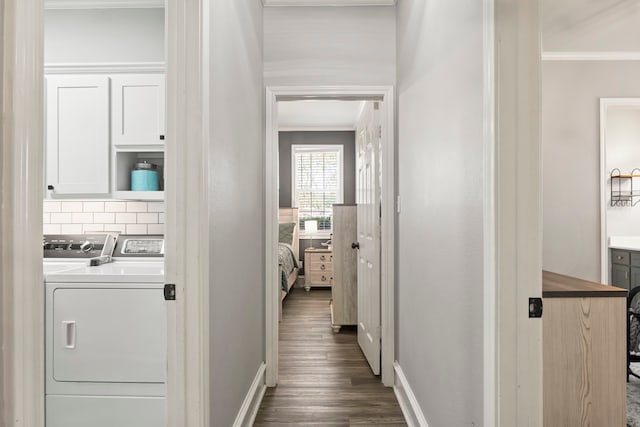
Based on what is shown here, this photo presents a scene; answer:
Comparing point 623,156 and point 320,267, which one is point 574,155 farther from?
point 320,267

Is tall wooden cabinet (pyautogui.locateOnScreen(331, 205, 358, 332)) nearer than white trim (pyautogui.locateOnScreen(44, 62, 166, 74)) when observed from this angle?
No

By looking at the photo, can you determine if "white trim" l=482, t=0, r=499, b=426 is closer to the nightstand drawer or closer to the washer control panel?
the washer control panel

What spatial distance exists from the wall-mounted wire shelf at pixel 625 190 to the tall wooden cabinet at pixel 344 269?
2.96 meters

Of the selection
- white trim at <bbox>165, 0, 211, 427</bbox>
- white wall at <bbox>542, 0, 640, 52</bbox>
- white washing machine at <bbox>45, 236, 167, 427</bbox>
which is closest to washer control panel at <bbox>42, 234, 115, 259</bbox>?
white washing machine at <bbox>45, 236, 167, 427</bbox>

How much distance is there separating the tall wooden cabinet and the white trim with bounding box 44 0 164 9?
2359mm

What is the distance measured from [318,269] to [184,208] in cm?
482

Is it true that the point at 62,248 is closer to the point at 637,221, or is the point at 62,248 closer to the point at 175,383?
the point at 175,383

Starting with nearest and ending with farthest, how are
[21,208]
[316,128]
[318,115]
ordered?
1. [21,208]
2. [318,115]
3. [316,128]

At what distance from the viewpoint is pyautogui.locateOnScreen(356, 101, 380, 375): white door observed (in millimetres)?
2871

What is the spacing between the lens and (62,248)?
8.38 feet

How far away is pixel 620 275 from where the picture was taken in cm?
381

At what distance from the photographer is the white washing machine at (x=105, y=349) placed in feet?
6.18

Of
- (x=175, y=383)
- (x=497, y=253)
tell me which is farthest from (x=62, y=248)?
(x=497, y=253)

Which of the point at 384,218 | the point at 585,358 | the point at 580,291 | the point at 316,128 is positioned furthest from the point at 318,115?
the point at 585,358
